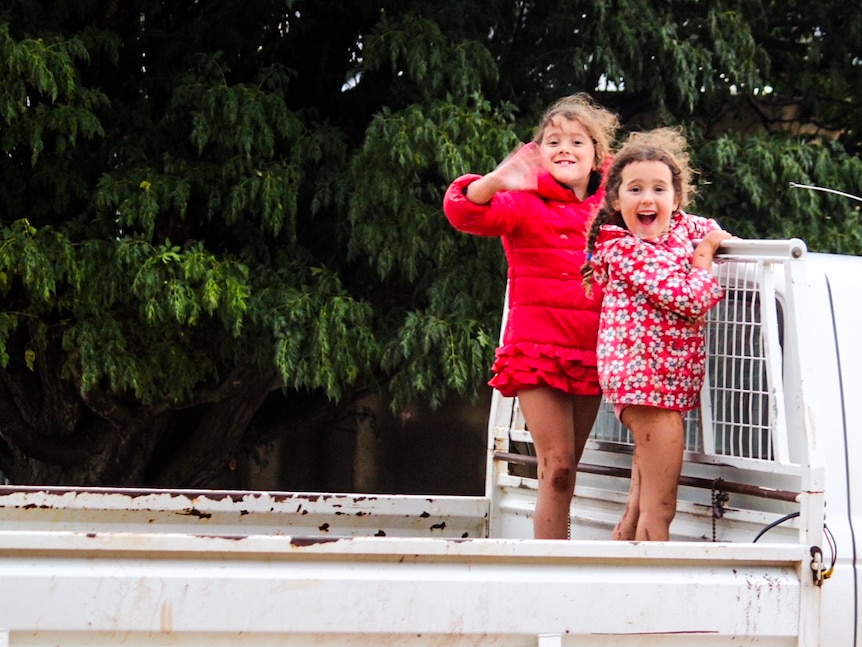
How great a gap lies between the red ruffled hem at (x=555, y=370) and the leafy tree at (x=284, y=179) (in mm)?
2985

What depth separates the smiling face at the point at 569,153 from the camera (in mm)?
3490

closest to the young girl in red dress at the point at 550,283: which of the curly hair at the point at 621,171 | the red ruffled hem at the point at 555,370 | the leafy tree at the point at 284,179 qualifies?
the red ruffled hem at the point at 555,370

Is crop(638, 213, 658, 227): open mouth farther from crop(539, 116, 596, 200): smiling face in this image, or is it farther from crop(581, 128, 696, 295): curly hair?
crop(539, 116, 596, 200): smiling face

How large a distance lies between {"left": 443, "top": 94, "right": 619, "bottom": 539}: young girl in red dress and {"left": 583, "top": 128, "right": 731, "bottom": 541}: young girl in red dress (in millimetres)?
212

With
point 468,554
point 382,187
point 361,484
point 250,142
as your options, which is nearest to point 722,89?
point 382,187

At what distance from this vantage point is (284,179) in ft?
22.0

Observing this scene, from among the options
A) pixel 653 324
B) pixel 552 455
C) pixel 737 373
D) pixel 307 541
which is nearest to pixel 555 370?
pixel 552 455

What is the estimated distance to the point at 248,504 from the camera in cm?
369

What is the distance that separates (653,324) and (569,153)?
2.23ft

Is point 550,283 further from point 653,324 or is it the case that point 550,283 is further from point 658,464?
point 658,464

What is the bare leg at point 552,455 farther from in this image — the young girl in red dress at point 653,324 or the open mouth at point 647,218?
the open mouth at point 647,218

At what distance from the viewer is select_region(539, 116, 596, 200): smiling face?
3.49 metres

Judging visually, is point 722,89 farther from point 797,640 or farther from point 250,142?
point 797,640

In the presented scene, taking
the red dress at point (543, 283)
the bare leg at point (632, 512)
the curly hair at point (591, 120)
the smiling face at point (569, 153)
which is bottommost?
the bare leg at point (632, 512)
